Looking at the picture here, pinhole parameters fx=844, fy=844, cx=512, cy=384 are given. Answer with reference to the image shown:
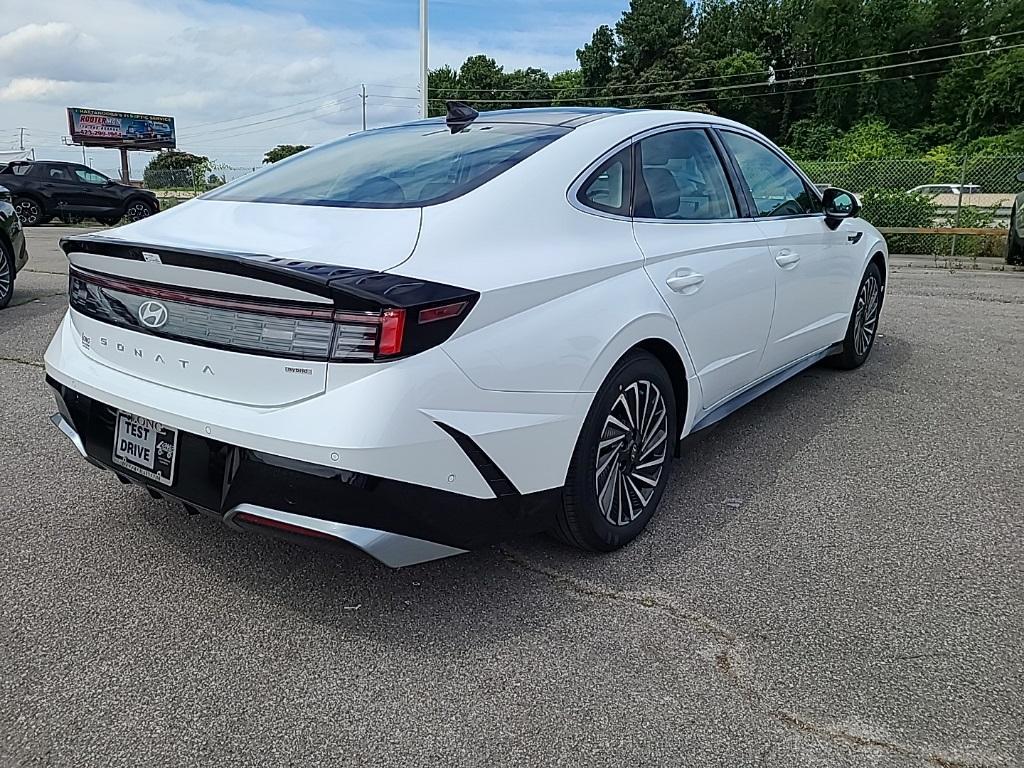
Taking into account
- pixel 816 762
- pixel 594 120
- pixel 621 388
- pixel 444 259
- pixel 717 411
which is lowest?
pixel 816 762

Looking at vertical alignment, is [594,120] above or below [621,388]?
above

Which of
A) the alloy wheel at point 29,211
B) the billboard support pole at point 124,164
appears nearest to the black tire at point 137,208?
the alloy wheel at point 29,211

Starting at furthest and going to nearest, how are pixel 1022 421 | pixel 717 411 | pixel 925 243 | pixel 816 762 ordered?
pixel 925 243
pixel 1022 421
pixel 717 411
pixel 816 762

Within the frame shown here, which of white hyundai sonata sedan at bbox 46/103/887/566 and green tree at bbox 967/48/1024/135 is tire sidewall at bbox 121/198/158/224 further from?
green tree at bbox 967/48/1024/135

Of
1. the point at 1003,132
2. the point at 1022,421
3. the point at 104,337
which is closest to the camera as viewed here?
the point at 104,337

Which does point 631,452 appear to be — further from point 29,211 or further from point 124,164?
point 124,164

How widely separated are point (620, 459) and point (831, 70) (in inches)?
2542

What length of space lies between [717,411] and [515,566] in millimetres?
1296

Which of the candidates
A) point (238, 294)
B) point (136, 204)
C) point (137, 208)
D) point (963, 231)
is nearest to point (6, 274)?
point (238, 294)

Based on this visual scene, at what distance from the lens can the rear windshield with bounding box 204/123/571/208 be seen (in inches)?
111

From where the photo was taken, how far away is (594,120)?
3.29 meters

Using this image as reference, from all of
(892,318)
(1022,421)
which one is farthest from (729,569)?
(892,318)

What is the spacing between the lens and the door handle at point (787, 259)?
4.06 m

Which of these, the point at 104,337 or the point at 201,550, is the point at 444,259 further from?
the point at 201,550
